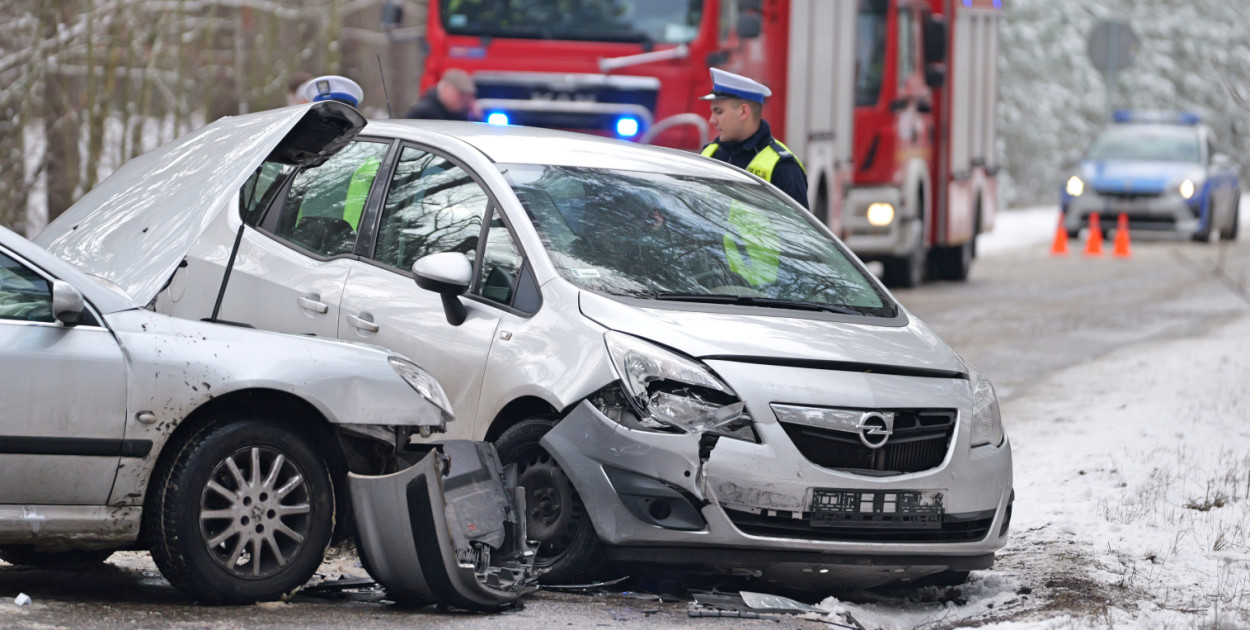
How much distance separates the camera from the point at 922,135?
18500mm

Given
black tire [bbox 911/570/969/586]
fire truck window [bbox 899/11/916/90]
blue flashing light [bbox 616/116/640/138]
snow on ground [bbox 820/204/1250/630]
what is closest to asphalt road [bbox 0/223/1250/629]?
snow on ground [bbox 820/204/1250/630]

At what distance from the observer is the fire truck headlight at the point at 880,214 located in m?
17.1

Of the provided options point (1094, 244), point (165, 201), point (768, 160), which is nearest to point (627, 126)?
point (768, 160)

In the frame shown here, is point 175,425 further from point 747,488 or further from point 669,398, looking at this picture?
point 747,488

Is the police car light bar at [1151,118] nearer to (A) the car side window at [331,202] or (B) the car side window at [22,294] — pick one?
(A) the car side window at [331,202]

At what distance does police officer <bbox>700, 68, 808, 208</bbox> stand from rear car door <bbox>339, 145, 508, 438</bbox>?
1918 millimetres

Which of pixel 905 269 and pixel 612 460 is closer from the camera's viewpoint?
pixel 612 460

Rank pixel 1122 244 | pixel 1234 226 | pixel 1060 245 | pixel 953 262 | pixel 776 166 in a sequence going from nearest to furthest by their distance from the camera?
pixel 776 166, pixel 953 262, pixel 1122 244, pixel 1060 245, pixel 1234 226

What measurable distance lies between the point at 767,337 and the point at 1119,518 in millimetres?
2143

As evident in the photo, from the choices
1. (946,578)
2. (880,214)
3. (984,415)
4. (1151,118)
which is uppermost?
(984,415)

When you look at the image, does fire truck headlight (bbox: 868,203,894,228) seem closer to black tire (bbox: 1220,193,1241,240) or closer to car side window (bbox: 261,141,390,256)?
car side window (bbox: 261,141,390,256)

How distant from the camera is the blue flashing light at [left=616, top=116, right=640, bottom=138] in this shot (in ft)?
43.9

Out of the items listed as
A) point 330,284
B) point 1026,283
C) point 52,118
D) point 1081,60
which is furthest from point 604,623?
point 1081,60

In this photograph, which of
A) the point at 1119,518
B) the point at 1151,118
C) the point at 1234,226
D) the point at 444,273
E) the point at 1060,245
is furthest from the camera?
the point at 1151,118
